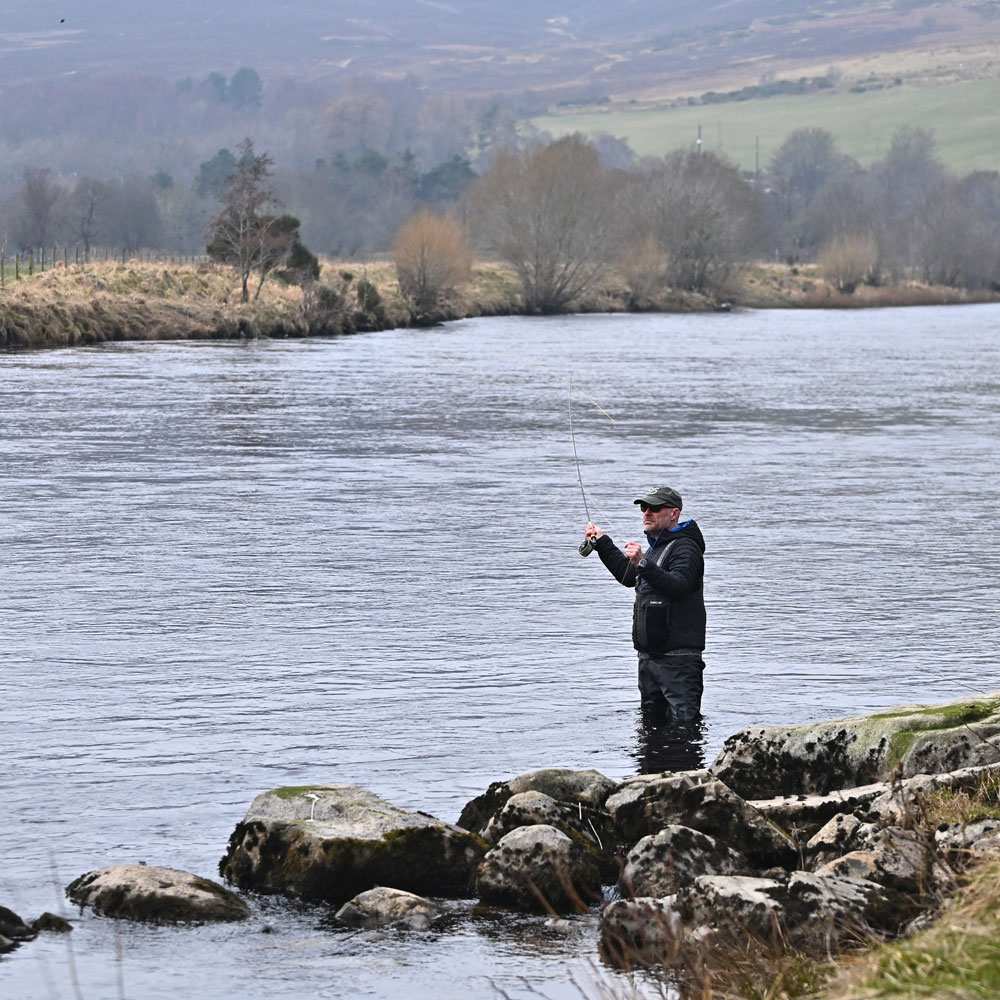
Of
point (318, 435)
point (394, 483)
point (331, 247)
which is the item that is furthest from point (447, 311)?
point (331, 247)

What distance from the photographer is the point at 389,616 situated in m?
14.4

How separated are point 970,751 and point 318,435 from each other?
69.9ft

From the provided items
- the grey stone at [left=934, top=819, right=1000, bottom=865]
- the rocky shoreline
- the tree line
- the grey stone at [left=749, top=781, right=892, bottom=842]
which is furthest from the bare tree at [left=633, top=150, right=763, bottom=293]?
the grey stone at [left=934, top=819, right=1000, bottom=865]

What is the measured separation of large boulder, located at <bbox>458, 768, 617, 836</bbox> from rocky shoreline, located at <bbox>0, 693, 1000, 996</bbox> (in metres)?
0.01

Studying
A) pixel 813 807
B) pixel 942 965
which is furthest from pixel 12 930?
pixel 942 965

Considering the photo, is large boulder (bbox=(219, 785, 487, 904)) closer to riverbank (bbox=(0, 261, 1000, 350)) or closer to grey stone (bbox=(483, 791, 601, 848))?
grey stone (bbox=(483, 791, 601, 848))

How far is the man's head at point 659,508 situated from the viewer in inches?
409

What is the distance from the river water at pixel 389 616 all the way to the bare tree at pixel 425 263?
3867 cm

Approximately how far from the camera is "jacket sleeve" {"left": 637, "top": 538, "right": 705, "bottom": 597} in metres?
10.3

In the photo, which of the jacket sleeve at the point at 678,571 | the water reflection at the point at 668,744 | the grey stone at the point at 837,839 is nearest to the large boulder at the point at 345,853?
the grey stone at the point at 837,839

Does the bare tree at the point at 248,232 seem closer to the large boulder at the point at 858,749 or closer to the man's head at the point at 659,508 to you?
the man's head at the point at 659,508

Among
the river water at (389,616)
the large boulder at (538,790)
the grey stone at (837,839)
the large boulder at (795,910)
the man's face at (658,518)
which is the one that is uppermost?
the man's face at (658,518)

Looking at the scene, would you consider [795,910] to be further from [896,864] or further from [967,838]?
[967,838]

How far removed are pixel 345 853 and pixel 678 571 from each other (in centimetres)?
315
